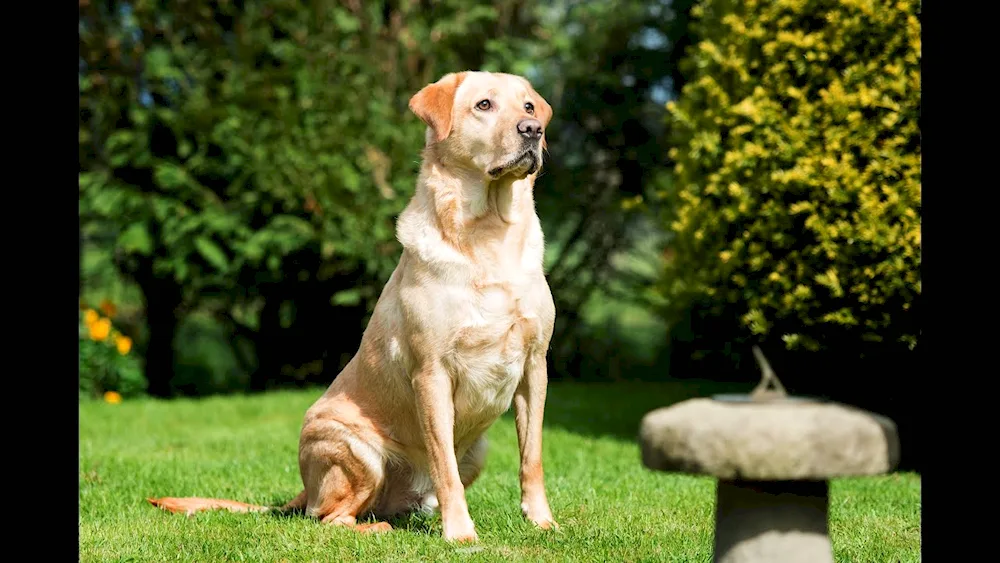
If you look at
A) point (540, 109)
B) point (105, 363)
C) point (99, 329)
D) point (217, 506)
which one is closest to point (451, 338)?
point (540, 109)

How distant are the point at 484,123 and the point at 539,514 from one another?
1.59 m

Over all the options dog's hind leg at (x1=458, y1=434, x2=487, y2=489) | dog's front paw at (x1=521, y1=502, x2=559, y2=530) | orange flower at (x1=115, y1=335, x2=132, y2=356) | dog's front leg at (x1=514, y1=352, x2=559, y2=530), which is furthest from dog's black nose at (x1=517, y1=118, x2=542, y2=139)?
orange flower at (x1=115, y1=335, x2=132, y2=356)

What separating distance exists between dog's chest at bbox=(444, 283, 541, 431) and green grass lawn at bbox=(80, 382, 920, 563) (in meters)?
0.57

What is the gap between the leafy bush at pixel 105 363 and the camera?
9.38 m

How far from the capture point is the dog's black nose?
4.12 meters

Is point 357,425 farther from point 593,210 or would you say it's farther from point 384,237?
point 593,210

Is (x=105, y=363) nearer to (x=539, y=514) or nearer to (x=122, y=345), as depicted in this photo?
(x=122, y=345)

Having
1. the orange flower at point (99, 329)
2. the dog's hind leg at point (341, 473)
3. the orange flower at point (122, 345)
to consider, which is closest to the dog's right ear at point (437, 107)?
the dog's hind leg at point (341, 473)

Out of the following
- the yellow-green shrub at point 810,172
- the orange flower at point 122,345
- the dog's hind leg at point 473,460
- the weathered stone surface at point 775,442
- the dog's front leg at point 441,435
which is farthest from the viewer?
the orange flower at point 122,345

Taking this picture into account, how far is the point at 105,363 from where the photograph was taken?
9516 millimetres

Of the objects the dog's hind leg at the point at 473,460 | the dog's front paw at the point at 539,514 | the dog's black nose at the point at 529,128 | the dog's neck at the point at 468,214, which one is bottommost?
the dog's front paw at the point at 539,514

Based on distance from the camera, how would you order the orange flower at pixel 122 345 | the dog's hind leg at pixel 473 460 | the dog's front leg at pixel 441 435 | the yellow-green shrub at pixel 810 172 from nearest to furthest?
the dog's front leg at pixel 441 435 < the dog's hind leg at pixel 473 460 < the yellow-green shrub at pixel 810 172 < the orange flower at pixel 122 345

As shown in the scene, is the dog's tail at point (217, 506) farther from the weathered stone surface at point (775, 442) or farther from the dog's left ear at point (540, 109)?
the weathered stone surface at point (775, 442)
